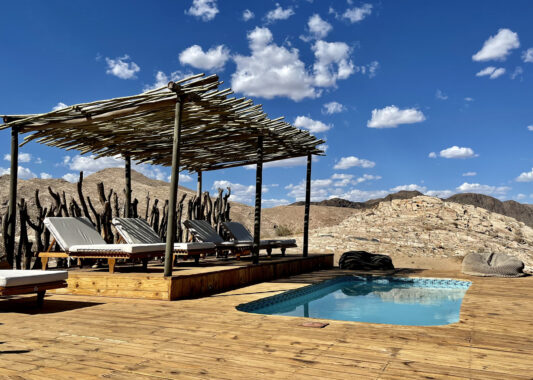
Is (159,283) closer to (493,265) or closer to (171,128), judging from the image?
(171,128)

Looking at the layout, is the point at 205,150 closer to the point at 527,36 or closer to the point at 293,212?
the point at 527,36

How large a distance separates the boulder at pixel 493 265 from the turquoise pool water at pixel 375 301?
3.32 ft

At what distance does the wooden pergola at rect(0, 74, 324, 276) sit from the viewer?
585cm

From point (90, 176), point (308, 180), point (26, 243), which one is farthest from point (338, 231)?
Result: point (90, 176)

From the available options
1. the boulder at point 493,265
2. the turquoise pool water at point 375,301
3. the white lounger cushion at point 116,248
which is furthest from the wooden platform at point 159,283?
the boulder at point 493,265

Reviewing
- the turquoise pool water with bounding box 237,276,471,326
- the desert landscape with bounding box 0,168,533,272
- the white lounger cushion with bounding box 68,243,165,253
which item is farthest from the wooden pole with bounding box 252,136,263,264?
the desert landscape with bounding box 0,168,533,272

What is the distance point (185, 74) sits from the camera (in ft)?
18.8

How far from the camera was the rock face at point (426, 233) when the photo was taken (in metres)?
15.4

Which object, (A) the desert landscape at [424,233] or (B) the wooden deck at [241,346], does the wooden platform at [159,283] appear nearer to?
(B) the wooden deck at [241,346]

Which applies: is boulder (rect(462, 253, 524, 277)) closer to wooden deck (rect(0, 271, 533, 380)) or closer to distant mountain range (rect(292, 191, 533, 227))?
wooden deck (rect(0, 271, 533, 380))

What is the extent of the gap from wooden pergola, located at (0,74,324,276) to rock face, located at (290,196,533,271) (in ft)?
20.1

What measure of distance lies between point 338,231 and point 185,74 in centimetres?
1259

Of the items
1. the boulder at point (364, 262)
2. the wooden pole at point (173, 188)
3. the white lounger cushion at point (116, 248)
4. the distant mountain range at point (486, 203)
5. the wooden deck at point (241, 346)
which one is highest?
the distant mountain range at point (486, 203)

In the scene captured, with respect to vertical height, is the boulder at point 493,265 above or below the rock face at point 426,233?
below
